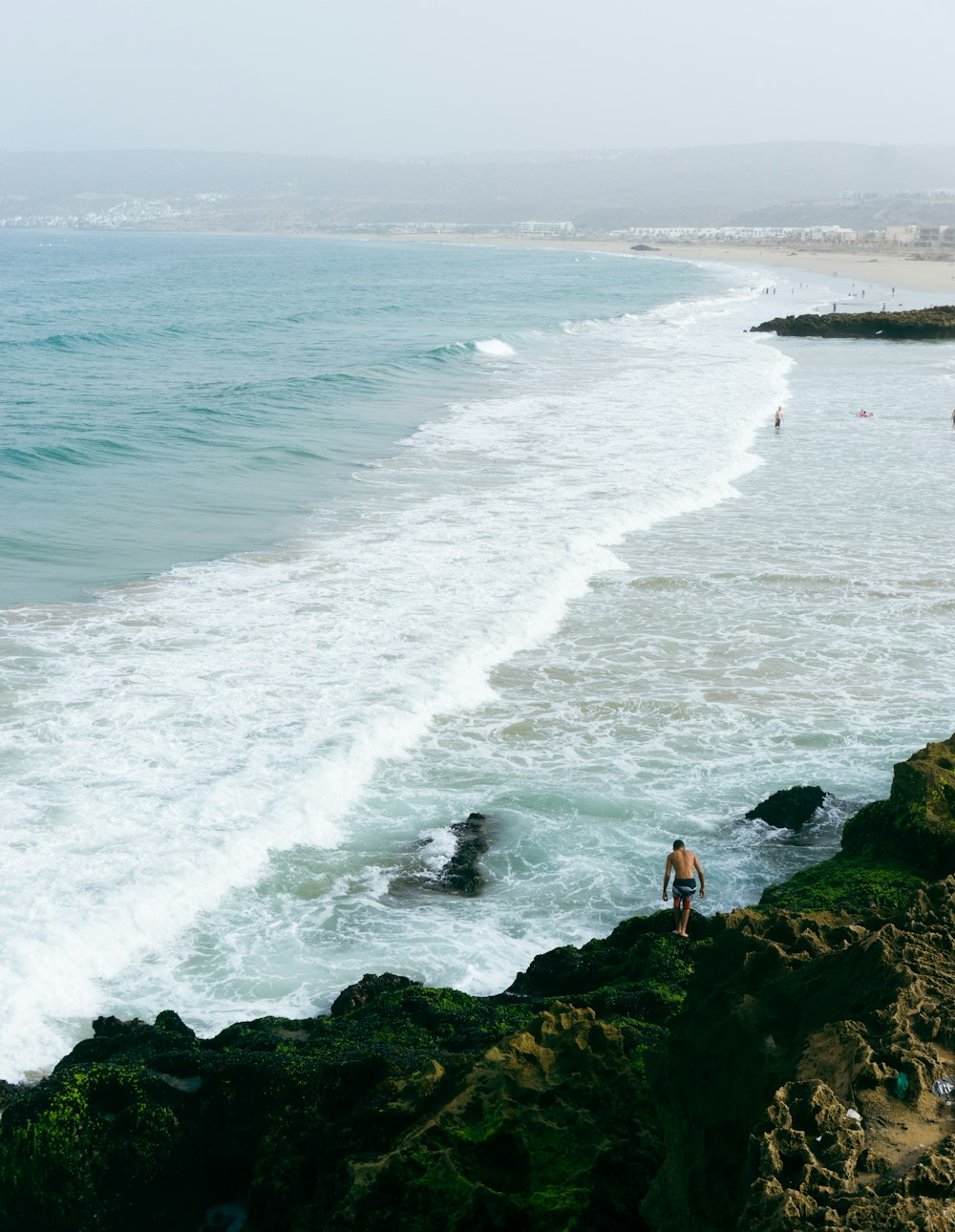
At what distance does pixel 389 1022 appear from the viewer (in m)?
6.75

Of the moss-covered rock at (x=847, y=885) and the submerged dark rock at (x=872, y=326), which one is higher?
the submerged dark rock at (x=872, y=326)

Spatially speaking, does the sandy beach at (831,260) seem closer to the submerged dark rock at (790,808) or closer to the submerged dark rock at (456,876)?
the submerged dark rock at (790,808)

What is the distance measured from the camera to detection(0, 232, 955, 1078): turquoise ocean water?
28.5ft

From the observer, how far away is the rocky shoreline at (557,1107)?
4.13m

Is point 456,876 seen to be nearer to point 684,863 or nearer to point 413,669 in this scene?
point 684,863

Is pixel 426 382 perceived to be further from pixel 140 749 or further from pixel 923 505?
pixel 140 749

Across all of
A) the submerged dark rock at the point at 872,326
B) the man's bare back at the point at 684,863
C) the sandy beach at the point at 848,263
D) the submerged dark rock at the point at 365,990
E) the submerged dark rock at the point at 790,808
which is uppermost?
the sandy beach at the point at 848,263

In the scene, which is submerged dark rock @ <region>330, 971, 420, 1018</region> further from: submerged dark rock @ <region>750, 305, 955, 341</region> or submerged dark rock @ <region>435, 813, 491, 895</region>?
submerged dark rock @ <region>750, 305, 955, 341</region>

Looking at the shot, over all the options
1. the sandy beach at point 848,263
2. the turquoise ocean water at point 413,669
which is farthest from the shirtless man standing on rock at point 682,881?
the sandy beach at point 848,263

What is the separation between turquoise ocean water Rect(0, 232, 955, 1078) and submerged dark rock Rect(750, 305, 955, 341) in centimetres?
2005

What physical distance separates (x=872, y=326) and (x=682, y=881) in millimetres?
47760

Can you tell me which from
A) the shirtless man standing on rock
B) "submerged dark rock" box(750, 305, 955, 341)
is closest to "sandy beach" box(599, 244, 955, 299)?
"submerged dark rock" box(750, 305, 955, 341)

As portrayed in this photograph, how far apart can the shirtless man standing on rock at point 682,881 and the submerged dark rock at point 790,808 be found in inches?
64.3

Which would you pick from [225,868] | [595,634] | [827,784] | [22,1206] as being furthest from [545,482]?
[22,1206]
